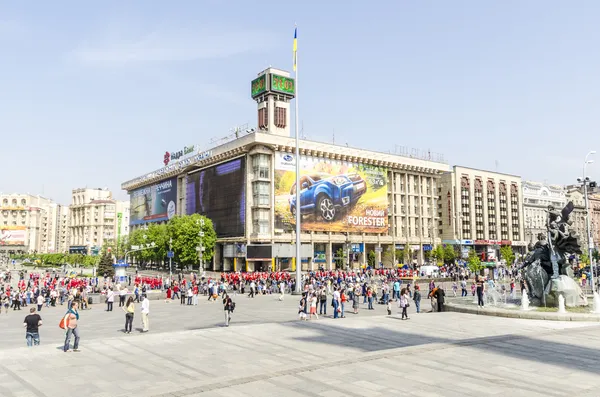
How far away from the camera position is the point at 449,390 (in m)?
9.76

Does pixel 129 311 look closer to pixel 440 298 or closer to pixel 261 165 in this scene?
pixel 440 298

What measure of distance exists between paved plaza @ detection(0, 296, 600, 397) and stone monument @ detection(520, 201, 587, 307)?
4.35 m

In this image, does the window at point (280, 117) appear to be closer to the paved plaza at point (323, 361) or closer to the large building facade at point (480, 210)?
the large building facade at point (480, 210)

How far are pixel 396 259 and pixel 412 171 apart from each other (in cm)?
2042

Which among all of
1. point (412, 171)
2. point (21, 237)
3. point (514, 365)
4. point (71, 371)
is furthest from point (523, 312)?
point (21, 237)

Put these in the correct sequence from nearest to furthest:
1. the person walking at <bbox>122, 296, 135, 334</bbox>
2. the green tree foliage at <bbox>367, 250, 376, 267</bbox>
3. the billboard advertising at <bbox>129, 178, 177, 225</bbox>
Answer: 1. the person walking at <bbox>122, 296, 135, 334</bbox>
2. the green tree foliage at <bbox>367, 250, 376, 267</bbox>
3. the billboard advertising at <bbox>129, 178, 177, 225</bbox>

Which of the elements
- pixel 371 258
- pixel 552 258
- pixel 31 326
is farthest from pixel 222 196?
pixel 31 326

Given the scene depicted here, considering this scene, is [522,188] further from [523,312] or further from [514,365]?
[514,365]

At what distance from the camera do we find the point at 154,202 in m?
116

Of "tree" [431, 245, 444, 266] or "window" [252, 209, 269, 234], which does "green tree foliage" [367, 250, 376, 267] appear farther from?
"window" [252, 209, 269, 234]

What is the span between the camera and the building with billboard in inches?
3191

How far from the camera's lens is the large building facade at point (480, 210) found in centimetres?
10956

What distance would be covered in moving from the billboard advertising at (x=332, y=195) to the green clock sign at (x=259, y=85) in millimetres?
14522

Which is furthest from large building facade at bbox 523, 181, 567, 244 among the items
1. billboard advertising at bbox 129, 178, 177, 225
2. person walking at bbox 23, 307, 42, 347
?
person walking at bbox 23, 307, 42, 347
